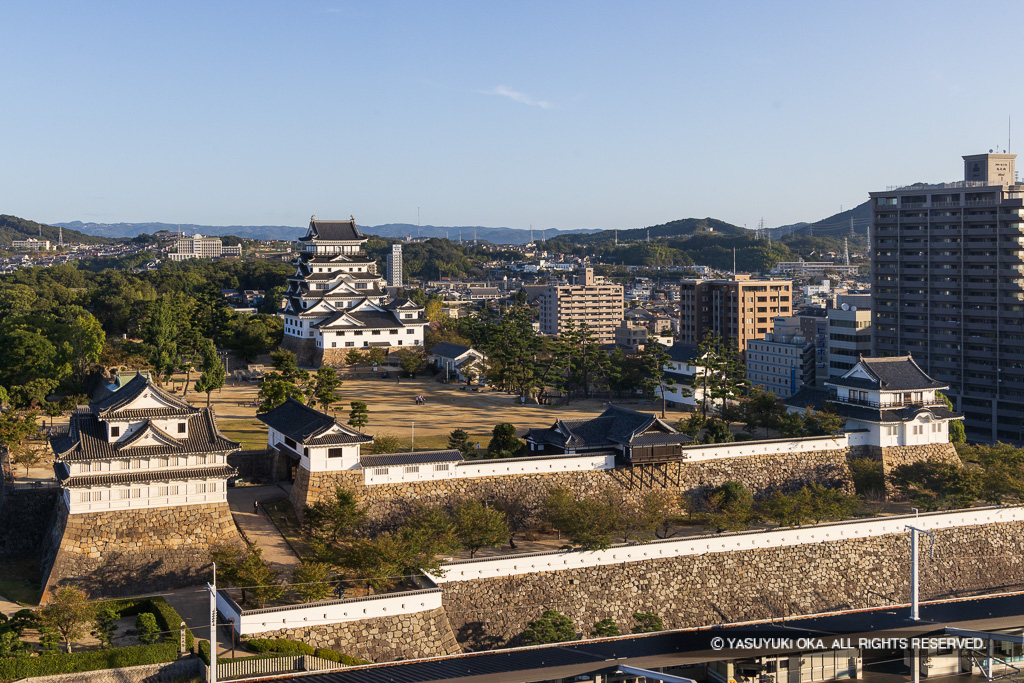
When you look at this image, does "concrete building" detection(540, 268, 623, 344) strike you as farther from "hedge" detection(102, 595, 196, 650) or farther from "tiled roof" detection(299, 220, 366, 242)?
"hedge" detection(102, 595, 196, 650)

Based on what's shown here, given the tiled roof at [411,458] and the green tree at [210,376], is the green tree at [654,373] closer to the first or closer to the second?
the tiled roof at [411,458]

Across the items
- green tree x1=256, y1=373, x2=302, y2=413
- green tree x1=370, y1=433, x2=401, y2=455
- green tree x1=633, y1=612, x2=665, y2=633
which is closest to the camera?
green tree x1=633, y1=612, x2=665, y2=633

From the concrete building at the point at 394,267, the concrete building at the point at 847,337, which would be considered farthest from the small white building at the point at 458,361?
the concrete building at the point at 394,267

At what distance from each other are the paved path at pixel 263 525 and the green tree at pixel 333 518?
94 centimetres

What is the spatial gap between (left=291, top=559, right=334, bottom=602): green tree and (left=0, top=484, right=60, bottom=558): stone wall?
30.3 ft

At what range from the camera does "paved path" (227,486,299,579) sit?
2684cm

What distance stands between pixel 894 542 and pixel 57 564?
26145 mm

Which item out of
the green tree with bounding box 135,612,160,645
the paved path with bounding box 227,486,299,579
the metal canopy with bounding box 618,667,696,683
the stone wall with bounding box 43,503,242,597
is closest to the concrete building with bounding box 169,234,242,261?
the paved path with bounding box 227,486,299,579

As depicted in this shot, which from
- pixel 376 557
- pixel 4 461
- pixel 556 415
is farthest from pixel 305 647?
pixel 556 415

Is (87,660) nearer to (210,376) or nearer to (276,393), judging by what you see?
(276,393)

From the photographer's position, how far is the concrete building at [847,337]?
6394 centimetres

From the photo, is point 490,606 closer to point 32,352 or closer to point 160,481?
point 160,481

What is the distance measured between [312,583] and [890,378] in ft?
82.4

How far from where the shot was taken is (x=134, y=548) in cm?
2623
